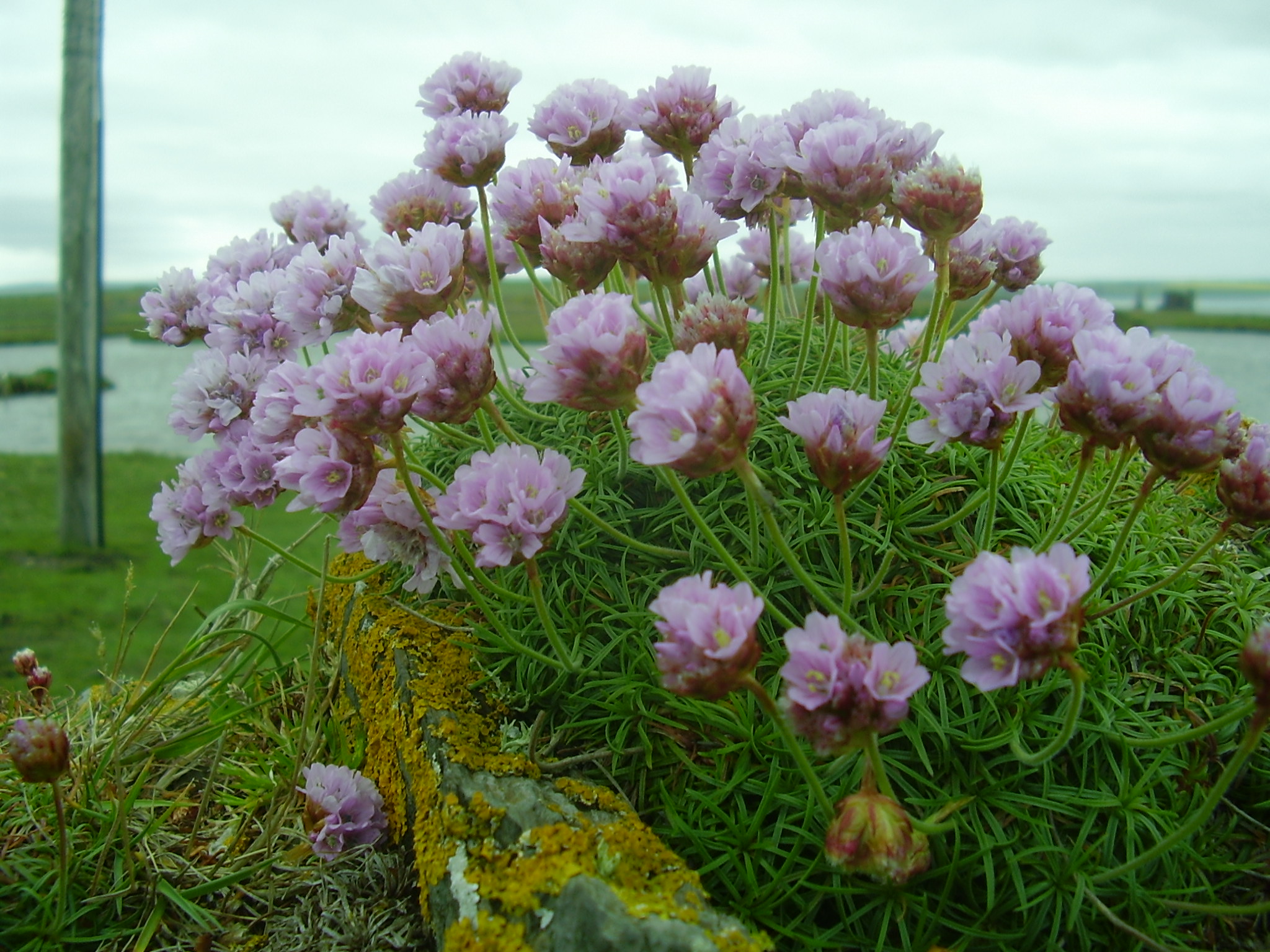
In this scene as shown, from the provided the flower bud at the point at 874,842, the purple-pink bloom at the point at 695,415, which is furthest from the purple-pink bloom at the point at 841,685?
the purple-pink bloom at the point at 695,415

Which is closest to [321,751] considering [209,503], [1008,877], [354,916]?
[354,916]

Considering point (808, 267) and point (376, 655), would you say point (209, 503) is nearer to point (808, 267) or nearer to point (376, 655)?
point (376, 655)

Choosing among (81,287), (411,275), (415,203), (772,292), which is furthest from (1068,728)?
(81,287)

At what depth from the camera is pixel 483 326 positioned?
1.55 metres

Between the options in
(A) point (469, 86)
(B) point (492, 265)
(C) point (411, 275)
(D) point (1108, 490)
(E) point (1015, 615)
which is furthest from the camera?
(A) point (469, 86)

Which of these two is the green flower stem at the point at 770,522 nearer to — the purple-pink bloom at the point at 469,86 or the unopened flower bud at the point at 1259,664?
the unopened flower bud at the point at 1259,664

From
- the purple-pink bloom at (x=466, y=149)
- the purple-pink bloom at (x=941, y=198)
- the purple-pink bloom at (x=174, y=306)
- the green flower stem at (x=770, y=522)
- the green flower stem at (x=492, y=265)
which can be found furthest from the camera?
the purple-pink bloom at (x=174, y=306)

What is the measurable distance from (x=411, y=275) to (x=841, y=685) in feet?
3.91

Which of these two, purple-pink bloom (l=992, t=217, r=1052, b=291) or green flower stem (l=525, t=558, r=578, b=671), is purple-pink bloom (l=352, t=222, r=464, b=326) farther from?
purple-pink bloom (l=992, t=217, r=1052, b=291)

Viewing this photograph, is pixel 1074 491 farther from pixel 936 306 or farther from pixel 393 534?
pixel 393 534

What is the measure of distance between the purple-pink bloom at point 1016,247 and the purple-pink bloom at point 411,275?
144cm

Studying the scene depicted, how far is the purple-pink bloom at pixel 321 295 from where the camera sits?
196cm

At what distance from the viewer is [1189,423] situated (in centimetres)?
132

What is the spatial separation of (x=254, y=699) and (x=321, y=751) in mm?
375
